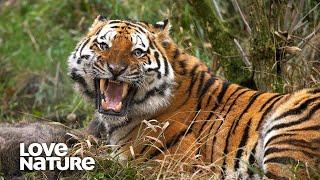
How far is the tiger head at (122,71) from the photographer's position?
6441 millimetres

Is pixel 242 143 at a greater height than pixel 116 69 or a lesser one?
lesser

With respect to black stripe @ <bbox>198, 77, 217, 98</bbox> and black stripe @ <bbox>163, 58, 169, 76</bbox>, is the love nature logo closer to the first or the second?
black stripe @ <bbox>163, 58, 169, 76</bbox>

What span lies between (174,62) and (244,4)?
1.90 m

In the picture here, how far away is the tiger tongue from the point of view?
6512 mm

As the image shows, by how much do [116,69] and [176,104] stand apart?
656 mm

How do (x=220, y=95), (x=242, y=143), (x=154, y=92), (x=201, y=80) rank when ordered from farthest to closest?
(x=201, y=80)
(x=220, y=95)
(x=154, y=92)
(x=242, y=143)

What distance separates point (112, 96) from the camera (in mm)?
6527

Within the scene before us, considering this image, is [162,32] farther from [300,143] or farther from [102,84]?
[300,143]

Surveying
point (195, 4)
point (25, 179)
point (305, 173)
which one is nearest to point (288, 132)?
point (305, 173)

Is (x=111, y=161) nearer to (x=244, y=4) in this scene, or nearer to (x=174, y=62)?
(x=174, y=62)

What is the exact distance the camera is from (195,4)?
8062 mm

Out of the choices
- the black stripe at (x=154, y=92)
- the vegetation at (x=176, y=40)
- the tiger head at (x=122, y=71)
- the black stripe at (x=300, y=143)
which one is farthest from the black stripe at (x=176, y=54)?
the black stripe at (x=300, y=143)

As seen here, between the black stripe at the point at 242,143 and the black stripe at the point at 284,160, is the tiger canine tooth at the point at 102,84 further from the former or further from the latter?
the black stripe at the point at 284,160

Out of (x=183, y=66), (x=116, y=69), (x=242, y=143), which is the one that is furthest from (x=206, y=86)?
(x=116, y=69)
